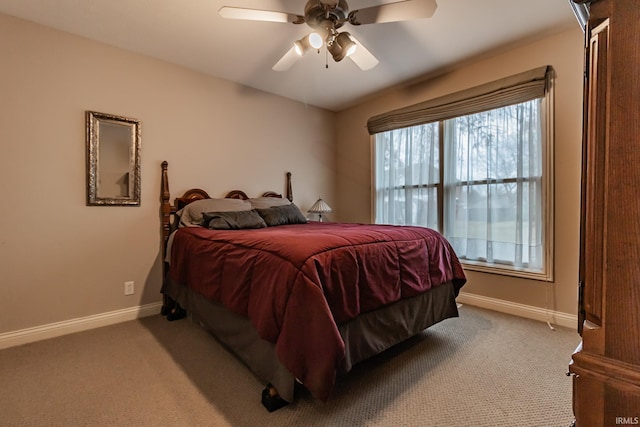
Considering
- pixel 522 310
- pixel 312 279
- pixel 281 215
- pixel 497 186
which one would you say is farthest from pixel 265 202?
pixel 522 310

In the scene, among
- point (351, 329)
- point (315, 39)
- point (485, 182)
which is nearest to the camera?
point (351, 329)

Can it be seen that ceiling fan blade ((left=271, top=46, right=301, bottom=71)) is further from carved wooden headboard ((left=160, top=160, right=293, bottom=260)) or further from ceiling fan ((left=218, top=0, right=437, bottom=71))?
carved wooden headboard ((left=160, top=160, right=293, bottom=260))

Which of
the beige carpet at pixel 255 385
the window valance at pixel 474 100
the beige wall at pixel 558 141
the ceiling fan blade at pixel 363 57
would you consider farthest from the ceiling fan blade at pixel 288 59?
the beige carpet at pixel 255 385

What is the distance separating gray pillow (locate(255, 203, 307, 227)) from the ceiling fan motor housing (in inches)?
72.3

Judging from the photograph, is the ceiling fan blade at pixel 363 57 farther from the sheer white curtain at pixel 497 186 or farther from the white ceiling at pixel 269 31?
the sheer white curtain at pixel 497 186

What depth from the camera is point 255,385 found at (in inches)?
67.0

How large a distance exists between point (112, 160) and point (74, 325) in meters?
1.41

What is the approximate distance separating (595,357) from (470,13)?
8.43ft

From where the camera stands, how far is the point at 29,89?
228cm

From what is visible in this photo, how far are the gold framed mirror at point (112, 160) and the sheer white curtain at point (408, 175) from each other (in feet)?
9.06

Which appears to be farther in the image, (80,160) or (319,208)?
(319,208)

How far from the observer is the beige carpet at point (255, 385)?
4.73 ft

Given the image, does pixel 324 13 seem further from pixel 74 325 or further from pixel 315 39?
pixel 74 325

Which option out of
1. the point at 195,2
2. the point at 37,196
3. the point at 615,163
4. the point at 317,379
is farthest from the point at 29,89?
the point at 615,163
